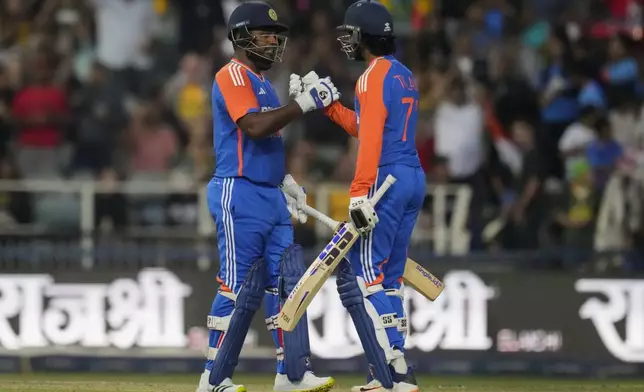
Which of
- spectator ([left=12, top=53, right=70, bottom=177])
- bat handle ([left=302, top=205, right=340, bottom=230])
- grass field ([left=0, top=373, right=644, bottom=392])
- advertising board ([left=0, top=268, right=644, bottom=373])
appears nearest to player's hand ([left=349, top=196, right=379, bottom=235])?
bat handle ([left=302, top=205, right=340, bottom=230])

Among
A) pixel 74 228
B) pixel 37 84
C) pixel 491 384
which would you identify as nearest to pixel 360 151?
pixel 491 384

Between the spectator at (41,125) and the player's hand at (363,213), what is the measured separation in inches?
296

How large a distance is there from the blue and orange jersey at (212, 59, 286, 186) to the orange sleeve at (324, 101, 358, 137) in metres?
0.68

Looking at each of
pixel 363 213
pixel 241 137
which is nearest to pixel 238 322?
pixel 363 213

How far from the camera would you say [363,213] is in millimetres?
9000

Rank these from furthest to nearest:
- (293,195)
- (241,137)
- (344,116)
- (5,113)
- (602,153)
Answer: (5,113), (602,153), (344,116), (293,195), (241,137)

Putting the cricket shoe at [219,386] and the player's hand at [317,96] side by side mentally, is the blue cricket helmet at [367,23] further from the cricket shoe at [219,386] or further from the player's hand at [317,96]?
the cricket shoe at [219,386]

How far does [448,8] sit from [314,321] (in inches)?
223

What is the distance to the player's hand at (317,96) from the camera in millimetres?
9078

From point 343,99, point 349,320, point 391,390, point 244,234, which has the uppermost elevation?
point 343,99

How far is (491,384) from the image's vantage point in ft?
41.6

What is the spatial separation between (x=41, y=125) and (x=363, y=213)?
7.82 meters

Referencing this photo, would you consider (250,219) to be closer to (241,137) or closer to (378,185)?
(241,137)

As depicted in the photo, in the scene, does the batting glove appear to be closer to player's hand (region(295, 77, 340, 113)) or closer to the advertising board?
player's hand (region(295, 77, 340, 113))
